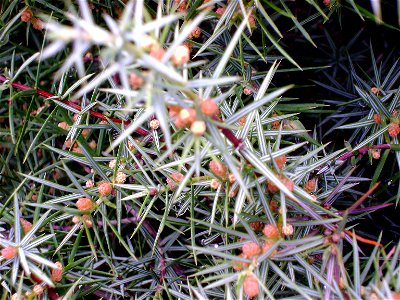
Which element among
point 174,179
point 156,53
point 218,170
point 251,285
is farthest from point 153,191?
point 156,53

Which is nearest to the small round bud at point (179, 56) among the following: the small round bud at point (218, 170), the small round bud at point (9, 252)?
the small round bud at point (218, 170)

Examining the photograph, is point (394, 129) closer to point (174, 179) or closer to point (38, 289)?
point (174, 179)

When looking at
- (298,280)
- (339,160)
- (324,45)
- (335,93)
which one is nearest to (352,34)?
(324,45)

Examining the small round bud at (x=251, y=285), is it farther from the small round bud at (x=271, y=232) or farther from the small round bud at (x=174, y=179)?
the small round bud at (x=174, y=179)

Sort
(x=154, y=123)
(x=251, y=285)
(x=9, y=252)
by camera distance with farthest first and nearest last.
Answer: (x=154, y=123), (x=9, y=252), (x=251, y=285)

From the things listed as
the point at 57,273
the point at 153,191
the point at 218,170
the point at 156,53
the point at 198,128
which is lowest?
the point at 57,273

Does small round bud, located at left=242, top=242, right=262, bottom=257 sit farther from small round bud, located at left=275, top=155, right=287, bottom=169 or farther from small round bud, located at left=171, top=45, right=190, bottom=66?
small round bud, located at left=171, top=45, right=190, bottom=66
